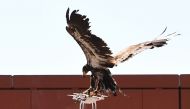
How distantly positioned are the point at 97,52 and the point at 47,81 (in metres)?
1.34

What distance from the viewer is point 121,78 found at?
338 inches

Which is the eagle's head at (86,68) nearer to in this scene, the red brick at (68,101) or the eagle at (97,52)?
the eagle at (97,52)

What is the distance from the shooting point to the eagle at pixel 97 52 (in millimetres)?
7324

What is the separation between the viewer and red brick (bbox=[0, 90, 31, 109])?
8.73 meters

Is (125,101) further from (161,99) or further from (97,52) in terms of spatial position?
(97,52)

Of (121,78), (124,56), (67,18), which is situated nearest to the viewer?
(67,18)

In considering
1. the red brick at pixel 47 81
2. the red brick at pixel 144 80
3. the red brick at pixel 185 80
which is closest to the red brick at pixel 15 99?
the red brick at pixel 47 81

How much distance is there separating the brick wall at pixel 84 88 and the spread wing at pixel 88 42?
95 centimetres

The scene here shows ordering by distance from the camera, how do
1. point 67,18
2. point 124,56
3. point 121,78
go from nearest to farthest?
point 67,18
point 124,56
point 121,78

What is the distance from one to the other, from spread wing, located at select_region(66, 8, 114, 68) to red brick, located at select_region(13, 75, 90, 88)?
1.01 meters

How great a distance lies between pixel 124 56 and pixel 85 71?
486 mm

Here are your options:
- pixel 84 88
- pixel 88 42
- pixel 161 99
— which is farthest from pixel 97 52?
pixel 161 99

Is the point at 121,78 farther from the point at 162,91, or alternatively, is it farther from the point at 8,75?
the point at 8,75

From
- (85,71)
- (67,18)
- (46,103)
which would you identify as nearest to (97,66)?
(85,71)
